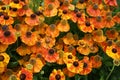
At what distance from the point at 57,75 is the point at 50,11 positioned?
1.45ft

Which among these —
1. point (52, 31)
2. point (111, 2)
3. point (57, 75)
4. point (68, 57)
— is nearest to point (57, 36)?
point (52, 31)

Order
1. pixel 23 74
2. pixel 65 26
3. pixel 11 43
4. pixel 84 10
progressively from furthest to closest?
pixel 84 10, pixel 65 26, pixel 11 43, pixel 23 74

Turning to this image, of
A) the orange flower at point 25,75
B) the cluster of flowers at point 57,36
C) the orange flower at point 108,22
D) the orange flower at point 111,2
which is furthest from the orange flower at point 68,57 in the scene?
the orange flower at point 111,2

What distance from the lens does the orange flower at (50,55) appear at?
2.10 meters

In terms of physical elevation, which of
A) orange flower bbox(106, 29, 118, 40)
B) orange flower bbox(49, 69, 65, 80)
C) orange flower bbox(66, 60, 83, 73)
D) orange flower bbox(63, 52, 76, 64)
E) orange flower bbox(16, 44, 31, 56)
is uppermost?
orange flower bbox(106, 29, 118, 40)

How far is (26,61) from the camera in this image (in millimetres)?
2164

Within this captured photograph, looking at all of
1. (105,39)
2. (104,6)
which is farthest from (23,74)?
(104,6)

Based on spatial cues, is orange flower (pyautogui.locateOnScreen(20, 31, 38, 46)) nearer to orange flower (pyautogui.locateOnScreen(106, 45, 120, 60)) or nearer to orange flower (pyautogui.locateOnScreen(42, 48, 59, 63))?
orange flower (pyautogui.locateOnScreen(42, 48, 59, 63))

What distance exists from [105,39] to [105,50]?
0.31 ft

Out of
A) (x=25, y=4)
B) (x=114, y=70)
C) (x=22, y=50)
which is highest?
(x=25, y=4)

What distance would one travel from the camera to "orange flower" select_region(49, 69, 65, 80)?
6.76 ft

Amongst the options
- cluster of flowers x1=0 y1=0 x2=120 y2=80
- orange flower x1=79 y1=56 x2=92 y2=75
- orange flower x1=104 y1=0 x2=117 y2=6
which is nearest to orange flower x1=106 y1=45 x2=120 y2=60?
cluster of flowers x1=0 y1=0 x2=120 y2=80

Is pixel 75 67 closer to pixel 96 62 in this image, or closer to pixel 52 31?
pixel 96 62

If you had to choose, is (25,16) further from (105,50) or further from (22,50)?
(105,50)
